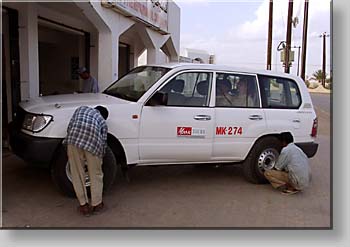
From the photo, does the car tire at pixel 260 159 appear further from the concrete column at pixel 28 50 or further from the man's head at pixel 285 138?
the concrete column at pixel 28 50

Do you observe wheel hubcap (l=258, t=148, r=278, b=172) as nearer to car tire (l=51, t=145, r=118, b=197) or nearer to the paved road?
the paved road

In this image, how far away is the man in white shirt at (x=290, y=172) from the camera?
6219mm

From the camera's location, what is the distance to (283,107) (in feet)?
22.4

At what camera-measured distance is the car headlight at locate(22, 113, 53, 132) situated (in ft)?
17.3

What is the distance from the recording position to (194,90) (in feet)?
20.5

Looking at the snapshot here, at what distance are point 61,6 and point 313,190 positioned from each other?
5631mm

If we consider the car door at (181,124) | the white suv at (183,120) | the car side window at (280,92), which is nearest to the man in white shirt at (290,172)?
the white suv at (183,120)

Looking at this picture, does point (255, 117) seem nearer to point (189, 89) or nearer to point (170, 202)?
point (189, 89)

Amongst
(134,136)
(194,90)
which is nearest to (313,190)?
(194,90)

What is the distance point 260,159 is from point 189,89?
166cm

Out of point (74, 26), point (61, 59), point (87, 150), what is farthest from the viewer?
point (61, 59)

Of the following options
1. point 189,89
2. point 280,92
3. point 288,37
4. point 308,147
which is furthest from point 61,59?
point 308,147

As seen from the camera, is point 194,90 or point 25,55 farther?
point 25,55

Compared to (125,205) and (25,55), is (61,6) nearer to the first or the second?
(25,55)
